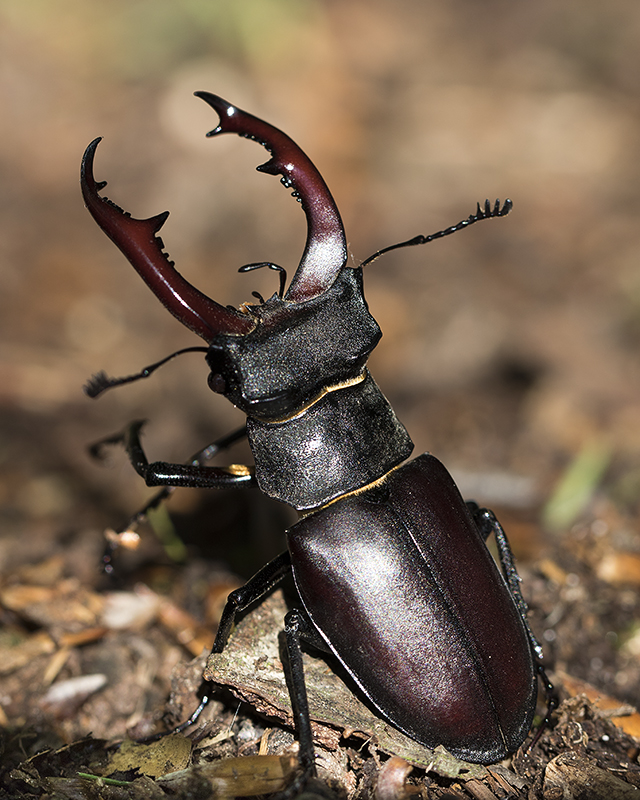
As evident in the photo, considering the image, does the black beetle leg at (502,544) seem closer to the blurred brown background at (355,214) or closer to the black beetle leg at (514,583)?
the black beetle leg at (514,583)

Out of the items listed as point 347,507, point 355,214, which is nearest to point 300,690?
point 347,507

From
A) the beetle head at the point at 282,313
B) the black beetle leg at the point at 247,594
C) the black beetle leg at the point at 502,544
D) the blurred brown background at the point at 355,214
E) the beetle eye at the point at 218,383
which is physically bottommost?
the black beetle leg at the point at 247,594

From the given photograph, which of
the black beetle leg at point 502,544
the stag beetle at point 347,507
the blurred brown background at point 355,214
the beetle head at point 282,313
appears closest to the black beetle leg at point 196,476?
the stag beetle at point 347,507

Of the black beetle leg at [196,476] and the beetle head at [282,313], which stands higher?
the beetle head at [282,313]

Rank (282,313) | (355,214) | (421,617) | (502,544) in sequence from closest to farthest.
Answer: (421,617) < (282,313) < (502,544) < (355,214)

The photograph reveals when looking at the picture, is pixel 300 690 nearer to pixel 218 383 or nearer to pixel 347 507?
pixel 347 507

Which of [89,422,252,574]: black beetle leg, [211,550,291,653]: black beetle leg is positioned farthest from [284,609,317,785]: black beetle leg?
[89,422,252,574]: black beetle leg
